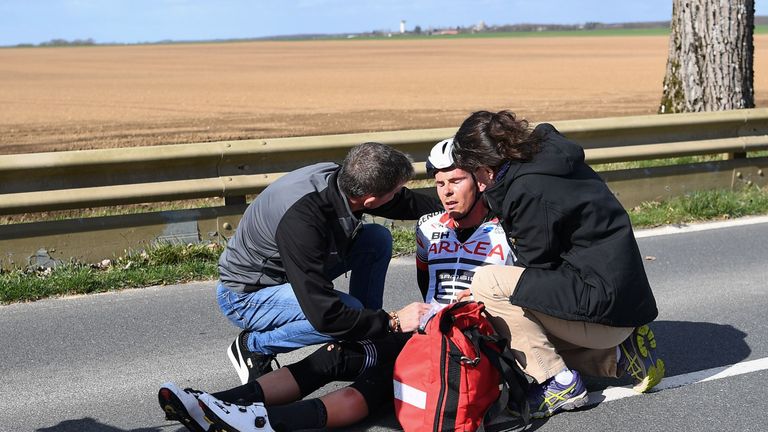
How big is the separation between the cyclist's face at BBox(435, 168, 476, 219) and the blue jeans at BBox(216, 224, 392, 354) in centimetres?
49

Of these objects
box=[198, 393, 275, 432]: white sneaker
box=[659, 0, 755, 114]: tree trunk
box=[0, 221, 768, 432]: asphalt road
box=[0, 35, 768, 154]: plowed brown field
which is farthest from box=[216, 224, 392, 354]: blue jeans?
box=[0, 35, 768, 154]: plowed brown field

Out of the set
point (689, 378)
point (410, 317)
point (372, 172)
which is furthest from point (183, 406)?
point (689, 378)

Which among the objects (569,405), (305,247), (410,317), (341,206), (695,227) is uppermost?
(341,206)

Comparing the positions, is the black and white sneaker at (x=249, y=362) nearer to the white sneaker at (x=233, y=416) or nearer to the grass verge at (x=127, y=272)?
the white sneaker at (x=233, y=416)

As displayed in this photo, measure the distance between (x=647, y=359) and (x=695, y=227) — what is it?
394 cm

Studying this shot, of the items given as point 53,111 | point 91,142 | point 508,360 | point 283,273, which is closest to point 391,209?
point 283,273

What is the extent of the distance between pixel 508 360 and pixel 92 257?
11.8 feet

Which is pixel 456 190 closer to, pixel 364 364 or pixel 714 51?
pixel 364 364


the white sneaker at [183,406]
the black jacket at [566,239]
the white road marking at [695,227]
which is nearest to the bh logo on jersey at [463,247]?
the black jacket at [566,239]

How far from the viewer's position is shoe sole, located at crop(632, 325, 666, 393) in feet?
14.3

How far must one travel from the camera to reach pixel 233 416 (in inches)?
142

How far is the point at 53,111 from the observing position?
25000mm

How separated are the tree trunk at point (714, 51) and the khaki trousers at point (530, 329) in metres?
7.18

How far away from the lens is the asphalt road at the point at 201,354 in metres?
4.17
